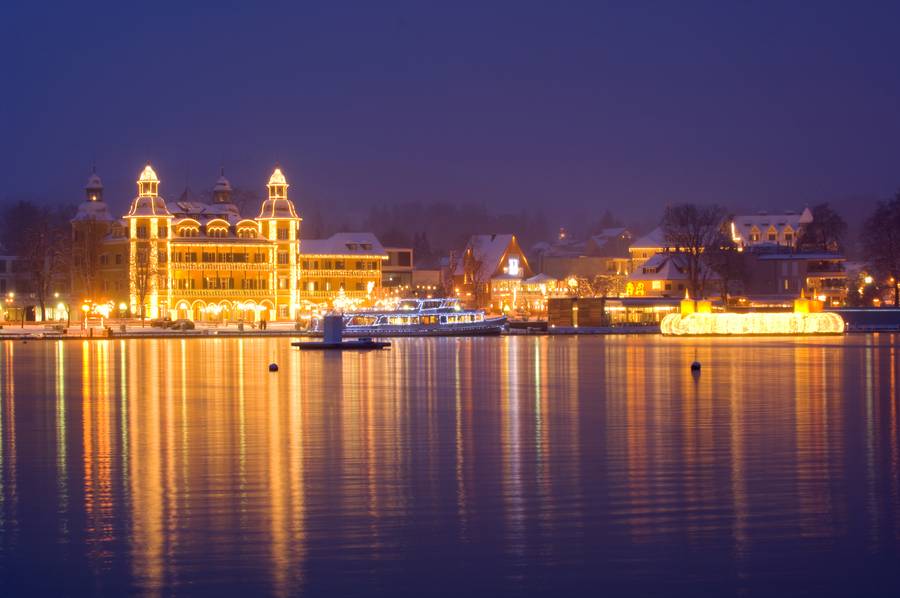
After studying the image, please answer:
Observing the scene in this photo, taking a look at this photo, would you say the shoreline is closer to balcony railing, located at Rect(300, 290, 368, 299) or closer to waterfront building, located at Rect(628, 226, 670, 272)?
balcony railing, located at Rect(300, 290, 368, 299)

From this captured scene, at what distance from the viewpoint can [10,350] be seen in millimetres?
63469

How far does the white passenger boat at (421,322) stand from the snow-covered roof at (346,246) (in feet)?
51.0

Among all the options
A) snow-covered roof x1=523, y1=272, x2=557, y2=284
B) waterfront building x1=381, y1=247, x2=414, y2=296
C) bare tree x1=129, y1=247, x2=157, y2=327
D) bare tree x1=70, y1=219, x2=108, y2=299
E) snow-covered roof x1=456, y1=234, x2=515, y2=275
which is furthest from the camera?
snow-covered roof x1=523, y1=272, x2=557, y2=284

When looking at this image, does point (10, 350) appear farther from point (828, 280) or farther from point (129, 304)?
point (828, 280)

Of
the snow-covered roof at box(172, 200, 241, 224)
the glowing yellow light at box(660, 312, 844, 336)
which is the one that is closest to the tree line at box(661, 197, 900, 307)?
the glowing yellow light at box(660, 312, 844, 336)

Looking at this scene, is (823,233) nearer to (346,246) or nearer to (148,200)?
(346,246)

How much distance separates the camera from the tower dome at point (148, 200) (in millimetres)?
97000

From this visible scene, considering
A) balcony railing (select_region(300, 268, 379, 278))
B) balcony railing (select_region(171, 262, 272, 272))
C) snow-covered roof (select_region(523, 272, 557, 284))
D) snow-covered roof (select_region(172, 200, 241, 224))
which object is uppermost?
snow-covered roof (select_region(172, 200, 241, 224))

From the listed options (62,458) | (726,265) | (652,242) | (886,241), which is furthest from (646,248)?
(62,458)

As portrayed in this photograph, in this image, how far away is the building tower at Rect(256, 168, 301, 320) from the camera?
3974 inches

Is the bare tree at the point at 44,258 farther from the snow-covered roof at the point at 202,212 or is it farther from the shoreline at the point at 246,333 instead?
the shoreline at the point at 246,333

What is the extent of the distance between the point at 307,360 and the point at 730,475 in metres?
36.2

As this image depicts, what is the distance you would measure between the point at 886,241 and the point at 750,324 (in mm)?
18231

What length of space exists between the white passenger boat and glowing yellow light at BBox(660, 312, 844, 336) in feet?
41.2
